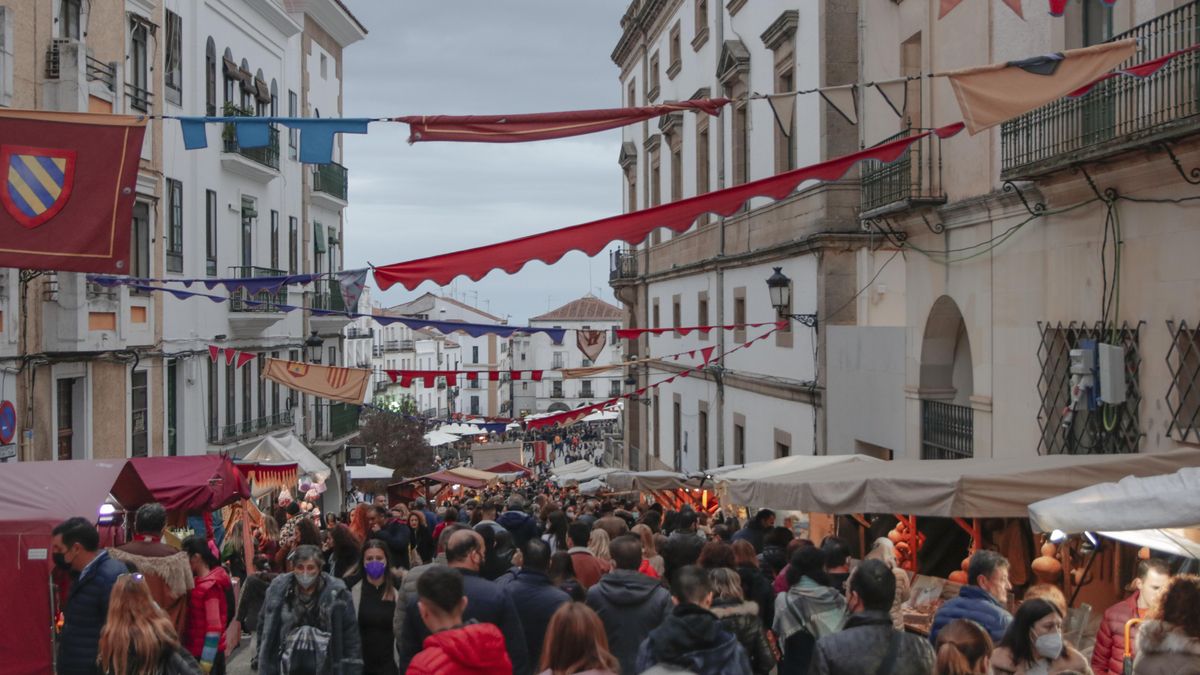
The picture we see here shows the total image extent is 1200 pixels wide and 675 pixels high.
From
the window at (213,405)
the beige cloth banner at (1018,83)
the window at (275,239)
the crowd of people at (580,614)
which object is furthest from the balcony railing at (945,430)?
the window at (275,239)

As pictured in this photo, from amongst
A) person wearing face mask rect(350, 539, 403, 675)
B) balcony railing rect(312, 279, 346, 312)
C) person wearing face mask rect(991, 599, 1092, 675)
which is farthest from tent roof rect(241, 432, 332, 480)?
person wearing face mask rect(991, 599, 1092, 675)

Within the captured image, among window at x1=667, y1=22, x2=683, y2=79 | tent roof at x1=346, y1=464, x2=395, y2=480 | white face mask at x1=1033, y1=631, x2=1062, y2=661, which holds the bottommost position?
tent roof at x1=346, y1=464, x2=395, y2=480

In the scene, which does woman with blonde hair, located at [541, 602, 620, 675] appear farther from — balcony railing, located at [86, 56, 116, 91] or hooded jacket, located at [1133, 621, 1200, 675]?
balcony railing, located at [86, 56, 116, 91]

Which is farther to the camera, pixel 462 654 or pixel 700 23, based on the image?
pixel 700 23

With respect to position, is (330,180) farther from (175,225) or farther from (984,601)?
(984,601)

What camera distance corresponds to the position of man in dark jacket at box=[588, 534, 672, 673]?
6.62 m

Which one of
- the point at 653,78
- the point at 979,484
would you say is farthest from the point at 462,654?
the point at 653,78

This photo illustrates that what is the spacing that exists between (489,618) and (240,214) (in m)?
22.0

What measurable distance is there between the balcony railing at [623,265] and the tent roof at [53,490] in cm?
2861

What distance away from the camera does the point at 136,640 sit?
5613mm

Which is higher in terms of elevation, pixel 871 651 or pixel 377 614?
pixel 871 651

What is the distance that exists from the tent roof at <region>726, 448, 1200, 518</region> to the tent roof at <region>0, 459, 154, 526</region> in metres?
5.41

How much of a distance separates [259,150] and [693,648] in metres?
23.9

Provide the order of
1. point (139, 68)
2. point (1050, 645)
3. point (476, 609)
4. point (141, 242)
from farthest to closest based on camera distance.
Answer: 1. point (141, 242)
2. point (139, 68)
3. point (476, 609)
4. point (1050, 645)
